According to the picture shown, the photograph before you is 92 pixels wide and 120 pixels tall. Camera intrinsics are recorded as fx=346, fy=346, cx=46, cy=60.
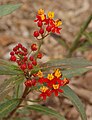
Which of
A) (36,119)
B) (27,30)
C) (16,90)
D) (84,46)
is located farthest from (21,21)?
(16,90)

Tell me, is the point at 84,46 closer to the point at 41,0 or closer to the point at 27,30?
the point at 27,30

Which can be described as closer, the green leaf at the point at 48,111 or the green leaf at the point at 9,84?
the green leaf at the point at 9,84

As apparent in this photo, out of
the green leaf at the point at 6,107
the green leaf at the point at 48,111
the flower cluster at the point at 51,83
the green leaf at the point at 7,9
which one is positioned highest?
the green leaf at the point at 7,9

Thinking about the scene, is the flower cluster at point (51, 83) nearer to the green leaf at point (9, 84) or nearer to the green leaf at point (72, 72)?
the green leaf at point (9, 84)

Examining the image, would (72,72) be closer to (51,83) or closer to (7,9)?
(51,83)

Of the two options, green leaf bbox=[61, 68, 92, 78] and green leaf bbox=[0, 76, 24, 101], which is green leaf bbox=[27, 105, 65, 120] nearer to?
green leaf bbox=[61, 68, 92, 78]

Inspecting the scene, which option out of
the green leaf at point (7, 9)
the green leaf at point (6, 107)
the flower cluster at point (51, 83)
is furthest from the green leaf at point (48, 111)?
the green leaf at point (7, 9)

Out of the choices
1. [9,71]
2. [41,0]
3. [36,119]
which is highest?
[41,0]

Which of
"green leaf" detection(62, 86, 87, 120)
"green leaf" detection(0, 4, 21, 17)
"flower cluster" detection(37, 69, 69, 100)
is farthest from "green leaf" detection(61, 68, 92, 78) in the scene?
"green leaf" detection(0, 4, 21, 17)

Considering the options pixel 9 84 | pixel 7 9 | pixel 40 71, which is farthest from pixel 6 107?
pixel 7 9

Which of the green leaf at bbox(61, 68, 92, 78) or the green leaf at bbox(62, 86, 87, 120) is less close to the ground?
the green leaf at bbox(61, 68, 92, 78)

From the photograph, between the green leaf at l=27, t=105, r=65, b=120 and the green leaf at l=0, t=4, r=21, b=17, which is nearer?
the green leaf at l=0, t=4, r=21, b=17
